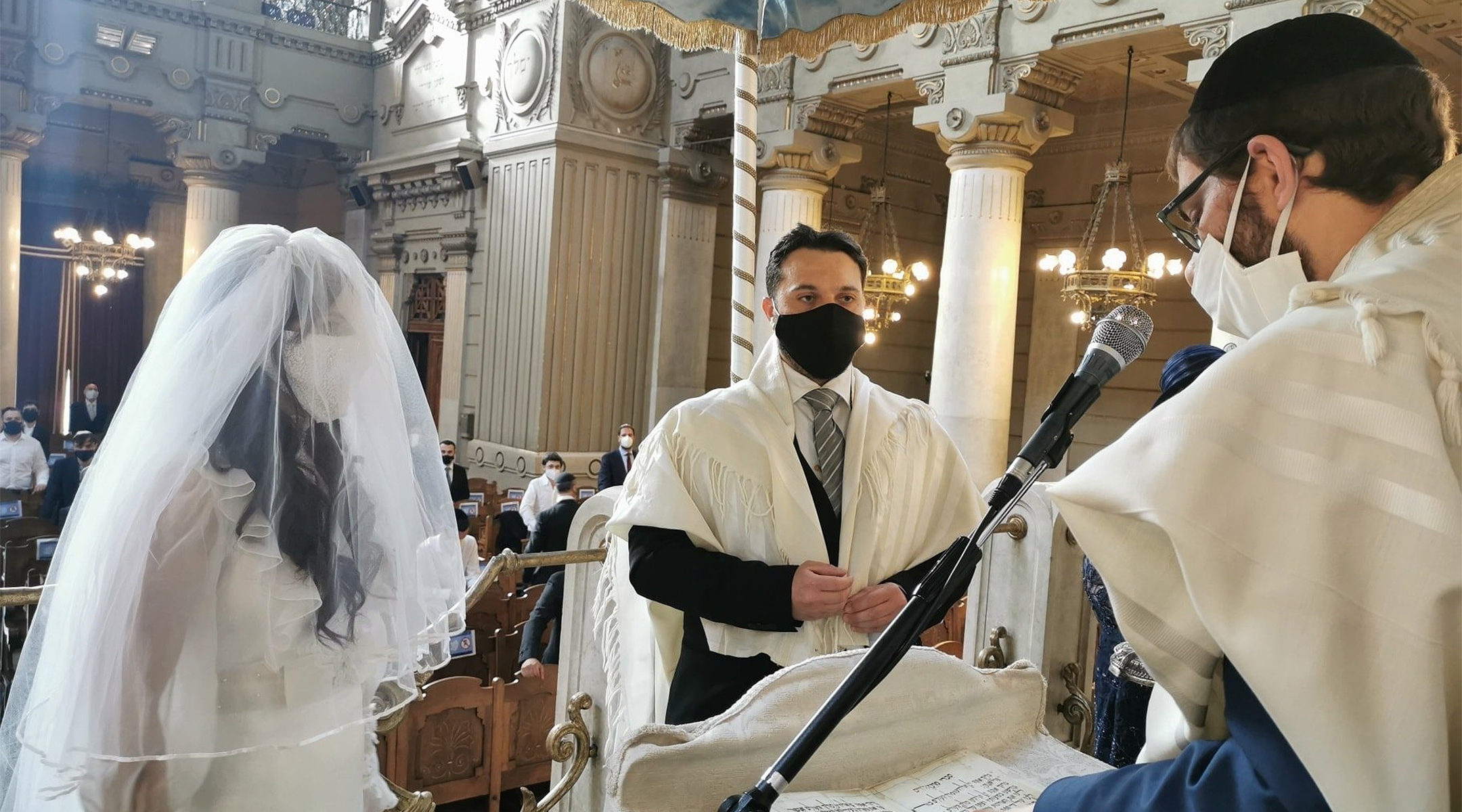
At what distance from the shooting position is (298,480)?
1896mm

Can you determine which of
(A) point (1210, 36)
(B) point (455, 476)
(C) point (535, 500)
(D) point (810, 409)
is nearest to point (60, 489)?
(B) point (455, 476)

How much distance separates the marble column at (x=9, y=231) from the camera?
12.2 metres

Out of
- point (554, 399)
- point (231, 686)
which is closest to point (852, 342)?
point (231, 686)

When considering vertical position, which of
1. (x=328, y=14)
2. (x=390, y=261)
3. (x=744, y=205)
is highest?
(x=328, y=14)

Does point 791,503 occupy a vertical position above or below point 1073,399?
below

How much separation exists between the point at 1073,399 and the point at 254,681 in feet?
4.96

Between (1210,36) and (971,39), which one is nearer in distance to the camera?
(1210,36)

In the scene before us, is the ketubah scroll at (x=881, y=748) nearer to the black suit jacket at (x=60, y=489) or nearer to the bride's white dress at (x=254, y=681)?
the bride's white dress at (x=254, y=681)

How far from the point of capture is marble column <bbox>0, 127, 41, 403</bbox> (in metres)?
12.2

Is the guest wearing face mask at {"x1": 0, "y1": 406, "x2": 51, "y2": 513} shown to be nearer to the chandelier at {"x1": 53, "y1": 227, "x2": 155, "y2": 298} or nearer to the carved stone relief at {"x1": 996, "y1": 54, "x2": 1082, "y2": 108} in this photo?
the chandelier at {"x1": 53, "y1": 227, "x2": 155, "y2": 298}

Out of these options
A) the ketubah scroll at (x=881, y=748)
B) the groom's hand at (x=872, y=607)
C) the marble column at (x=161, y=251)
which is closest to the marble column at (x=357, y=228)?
the marble column at (x=161, y=251)

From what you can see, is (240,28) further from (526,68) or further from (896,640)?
(896,640)

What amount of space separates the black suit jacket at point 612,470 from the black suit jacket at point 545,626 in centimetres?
411

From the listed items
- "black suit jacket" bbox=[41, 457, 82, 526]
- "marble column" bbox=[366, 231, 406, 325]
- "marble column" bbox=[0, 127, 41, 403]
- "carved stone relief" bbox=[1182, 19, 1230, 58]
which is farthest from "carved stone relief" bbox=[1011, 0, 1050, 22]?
"marble column" bbox=[0, 127, 41, 403]
